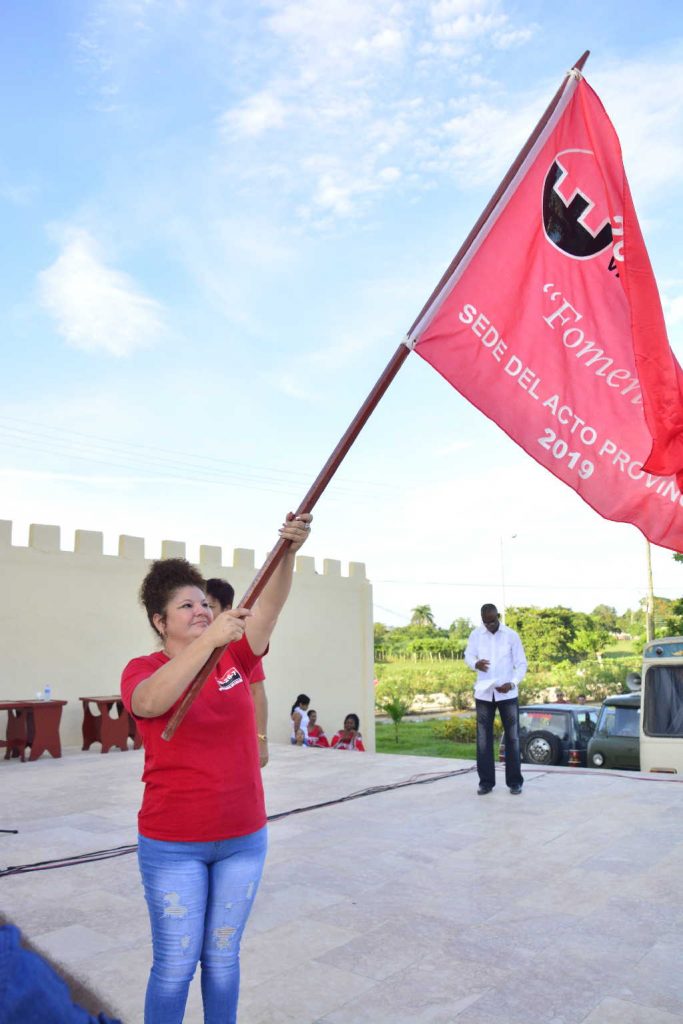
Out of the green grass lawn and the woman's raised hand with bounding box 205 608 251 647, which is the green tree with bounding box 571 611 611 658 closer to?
the green grass lawn

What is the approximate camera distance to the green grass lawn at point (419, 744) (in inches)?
870

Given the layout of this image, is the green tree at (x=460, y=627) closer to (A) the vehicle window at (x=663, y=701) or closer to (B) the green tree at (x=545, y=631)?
(B) the green tree at (x=545, y=631)

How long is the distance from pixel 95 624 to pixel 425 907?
29.9 ft

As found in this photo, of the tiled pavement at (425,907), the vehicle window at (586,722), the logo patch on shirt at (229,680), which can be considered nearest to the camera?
the logo patch on shirt at (229,680)

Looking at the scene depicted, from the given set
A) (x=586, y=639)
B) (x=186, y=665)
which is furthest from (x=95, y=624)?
(x=586, y=639)

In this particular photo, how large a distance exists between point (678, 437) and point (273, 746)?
366 inches

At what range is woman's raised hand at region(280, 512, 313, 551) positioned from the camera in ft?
8.57

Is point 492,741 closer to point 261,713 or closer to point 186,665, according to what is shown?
point 261,713

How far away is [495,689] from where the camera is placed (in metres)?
7.04

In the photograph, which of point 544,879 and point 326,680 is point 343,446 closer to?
point 544,879

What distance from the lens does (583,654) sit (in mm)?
45188

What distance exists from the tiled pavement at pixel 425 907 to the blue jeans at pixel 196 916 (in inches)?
34.2

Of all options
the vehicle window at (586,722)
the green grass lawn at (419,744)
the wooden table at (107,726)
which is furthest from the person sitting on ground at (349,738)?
the green grass lawn at (419,744)

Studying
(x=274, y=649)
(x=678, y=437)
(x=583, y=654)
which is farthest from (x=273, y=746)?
(x=583, y=654)
